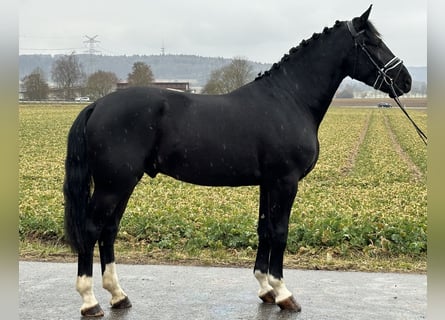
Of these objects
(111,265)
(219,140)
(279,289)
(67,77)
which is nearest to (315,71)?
(219,140)

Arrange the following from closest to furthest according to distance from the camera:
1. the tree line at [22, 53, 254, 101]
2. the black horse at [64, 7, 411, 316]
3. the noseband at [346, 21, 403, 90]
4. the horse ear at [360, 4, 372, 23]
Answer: the black horse at [64, 7, 411, 316] < the horse ear at [360, 4, 372, 23] < the noseband at [346, 21, 403, 90] < the tree line at [22, 53, 254, 101]

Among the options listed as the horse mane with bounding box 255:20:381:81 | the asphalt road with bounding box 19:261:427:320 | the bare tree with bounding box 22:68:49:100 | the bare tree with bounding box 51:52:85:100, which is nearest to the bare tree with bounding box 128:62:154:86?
the bare tree with bounding box 51:52:85:100

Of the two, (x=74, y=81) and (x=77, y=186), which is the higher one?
(x=74, y=81)

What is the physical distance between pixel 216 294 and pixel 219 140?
168 cm

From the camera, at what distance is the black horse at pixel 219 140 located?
184 inches

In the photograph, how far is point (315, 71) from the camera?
17.0ft

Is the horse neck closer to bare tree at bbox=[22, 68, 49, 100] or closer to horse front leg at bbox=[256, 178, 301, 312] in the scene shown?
horse front leg at bbox=[256, 178, 301, 312]

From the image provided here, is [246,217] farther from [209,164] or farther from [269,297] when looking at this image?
[209,164]

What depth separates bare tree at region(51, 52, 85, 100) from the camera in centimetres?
6319

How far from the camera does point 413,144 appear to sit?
28297mm

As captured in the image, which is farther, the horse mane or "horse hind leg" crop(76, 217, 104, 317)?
the horse mane

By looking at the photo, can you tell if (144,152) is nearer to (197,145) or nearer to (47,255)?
(197,145)

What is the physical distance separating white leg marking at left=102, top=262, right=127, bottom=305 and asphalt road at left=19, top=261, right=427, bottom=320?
0.13 metres

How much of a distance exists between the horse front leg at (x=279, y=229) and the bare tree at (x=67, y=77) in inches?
2400
